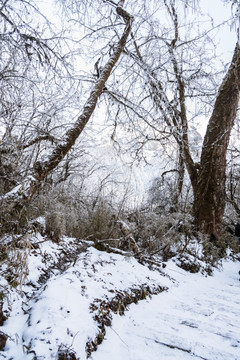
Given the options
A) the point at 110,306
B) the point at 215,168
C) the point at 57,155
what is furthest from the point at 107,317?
the point at 215,168

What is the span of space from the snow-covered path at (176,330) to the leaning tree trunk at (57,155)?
1422mm

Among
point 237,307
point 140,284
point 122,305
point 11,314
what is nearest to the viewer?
point 11,314

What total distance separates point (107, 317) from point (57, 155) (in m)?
1.95

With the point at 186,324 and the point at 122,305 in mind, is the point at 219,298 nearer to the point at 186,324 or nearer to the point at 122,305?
the point at 186,324

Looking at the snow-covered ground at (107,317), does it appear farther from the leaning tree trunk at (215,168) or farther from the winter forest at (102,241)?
the leaning tree trunk at (215,168)

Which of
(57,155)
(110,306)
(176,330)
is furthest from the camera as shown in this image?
(57,155)

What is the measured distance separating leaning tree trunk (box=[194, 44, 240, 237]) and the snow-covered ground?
3.92 meters

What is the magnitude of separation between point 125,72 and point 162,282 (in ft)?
12.2

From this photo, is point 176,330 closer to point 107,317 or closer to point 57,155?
point 107,317

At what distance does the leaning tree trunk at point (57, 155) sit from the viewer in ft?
7.43

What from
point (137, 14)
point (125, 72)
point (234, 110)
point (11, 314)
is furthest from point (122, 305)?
point (234, 110)

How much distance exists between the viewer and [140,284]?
9.16 feet

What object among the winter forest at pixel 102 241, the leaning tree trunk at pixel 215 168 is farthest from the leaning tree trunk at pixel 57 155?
the leaning tree trunk at pixel 215 168

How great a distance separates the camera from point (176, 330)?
182 centimetres
